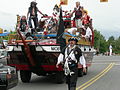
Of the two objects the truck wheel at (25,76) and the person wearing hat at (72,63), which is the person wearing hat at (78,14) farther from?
the person wearing hat at (72,63)

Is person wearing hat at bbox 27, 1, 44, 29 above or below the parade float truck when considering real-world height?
above

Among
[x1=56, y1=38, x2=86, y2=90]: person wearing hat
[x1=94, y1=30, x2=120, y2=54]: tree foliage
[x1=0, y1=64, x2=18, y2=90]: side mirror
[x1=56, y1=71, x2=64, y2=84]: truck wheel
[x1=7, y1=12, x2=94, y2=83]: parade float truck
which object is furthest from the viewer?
[x1=94, y1=30, x2=120, y2=54]: tree foliage

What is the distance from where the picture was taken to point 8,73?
24.3ft

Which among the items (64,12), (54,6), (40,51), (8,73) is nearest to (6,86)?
(8,73)

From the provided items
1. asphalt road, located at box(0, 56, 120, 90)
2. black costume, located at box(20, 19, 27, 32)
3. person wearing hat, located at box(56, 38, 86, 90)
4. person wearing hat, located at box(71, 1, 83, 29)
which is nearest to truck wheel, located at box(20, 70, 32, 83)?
asphalt road, located at box(0, 56, 120, 90)

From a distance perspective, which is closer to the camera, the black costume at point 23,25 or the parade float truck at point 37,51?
the parade float truck at point 37,51

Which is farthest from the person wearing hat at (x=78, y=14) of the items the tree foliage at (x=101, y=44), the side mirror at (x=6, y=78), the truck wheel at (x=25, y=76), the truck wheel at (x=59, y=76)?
the tree foliage at (x=101, y=44)

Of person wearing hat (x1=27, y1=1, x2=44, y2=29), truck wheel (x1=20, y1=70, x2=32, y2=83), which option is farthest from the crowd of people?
truck wheel (x1=20, y1=70, x2=32, y2=83)

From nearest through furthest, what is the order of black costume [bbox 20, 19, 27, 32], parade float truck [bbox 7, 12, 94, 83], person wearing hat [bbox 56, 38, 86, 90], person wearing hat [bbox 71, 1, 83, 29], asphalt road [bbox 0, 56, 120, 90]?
person wearing hat [bbox 56, 38, 86, 90] < asphalt road [bbox 0, 56, 120, 90] < parade float truck [bbox 7, 12, 94, 83] < black costume [bbox 20, 19, 27, 32] < person wearing hat [bbox 71, 1, 83, 29]

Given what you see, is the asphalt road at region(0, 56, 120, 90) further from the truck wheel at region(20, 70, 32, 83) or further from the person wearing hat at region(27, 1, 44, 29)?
the person wearing hat at region(27, 1, 44, 29)

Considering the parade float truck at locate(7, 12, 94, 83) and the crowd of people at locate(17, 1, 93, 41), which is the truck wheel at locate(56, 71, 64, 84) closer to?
the parade float truck at locate(7, 12, 94, 83)

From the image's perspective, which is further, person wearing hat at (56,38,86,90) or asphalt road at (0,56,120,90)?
asphalt road at (0,56,120,90)

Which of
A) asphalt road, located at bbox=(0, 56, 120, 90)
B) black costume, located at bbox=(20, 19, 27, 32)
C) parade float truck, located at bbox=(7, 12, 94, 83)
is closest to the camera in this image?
asphalt road, located at bbox=(0, 56, 120, 90)

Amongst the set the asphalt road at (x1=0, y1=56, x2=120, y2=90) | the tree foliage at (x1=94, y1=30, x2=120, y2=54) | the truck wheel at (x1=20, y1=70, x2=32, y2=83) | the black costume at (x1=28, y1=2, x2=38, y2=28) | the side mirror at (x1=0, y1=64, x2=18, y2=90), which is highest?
the black costume at (x1=28, y1=2, x2=38, y2=28)
